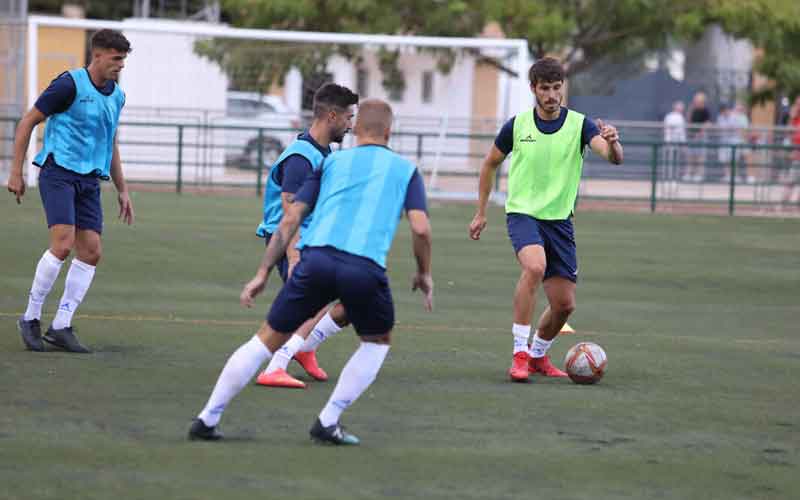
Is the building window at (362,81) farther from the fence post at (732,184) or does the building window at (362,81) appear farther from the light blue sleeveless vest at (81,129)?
the light blue sleeveless vest at (81,129)

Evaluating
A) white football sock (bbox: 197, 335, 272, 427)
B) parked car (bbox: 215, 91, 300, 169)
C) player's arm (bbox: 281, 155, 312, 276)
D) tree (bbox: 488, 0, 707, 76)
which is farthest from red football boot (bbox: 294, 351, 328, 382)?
tree (bbox: 488, 0, 707, 76)

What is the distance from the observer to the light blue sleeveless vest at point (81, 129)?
31.7 ft

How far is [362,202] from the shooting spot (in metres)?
6.98

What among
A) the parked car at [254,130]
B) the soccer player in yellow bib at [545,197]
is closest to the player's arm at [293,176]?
the soccer player in yellow bib at [545,197]

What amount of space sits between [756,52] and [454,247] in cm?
2381

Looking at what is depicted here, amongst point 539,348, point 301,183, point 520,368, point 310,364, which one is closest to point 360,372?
point 301,183

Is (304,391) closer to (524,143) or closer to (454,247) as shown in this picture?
(524,143)

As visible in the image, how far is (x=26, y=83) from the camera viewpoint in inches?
1144

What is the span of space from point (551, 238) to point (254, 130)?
2035cm

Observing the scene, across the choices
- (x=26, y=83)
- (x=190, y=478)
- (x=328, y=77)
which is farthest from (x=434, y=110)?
(x=190, y=478)

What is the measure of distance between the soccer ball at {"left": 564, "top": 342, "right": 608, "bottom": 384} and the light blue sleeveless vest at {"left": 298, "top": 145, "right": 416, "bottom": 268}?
2.68m

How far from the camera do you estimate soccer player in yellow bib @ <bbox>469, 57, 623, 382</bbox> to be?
31.1ft

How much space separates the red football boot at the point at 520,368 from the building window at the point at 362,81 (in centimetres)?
2212

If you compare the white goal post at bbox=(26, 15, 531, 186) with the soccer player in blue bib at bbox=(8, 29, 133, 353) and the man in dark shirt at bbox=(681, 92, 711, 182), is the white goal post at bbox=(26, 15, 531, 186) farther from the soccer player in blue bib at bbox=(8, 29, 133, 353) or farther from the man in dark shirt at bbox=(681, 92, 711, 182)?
the soccer player in blue bib at bbox=(8, 29, 133, 353)
